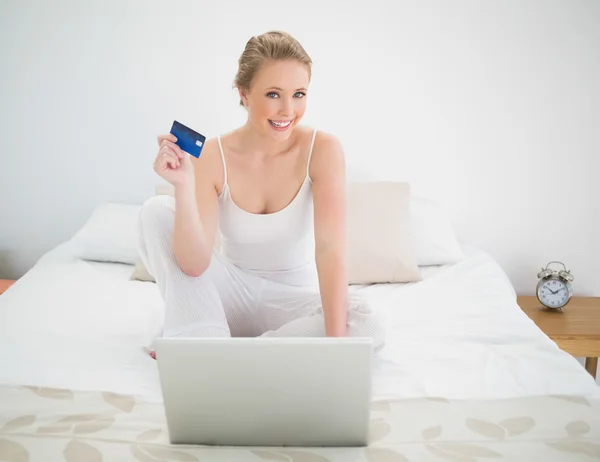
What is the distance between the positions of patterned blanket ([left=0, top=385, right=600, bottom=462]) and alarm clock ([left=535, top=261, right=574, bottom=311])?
1.18 m

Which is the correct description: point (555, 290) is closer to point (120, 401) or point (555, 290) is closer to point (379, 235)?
point (379, 235)

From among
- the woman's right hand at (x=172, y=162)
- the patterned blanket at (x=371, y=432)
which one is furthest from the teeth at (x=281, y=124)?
the patterned blanket at (x=371, y=432)

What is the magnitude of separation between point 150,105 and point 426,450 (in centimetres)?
211

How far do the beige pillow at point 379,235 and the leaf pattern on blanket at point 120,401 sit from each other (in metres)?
1.11

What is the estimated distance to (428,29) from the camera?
294cm

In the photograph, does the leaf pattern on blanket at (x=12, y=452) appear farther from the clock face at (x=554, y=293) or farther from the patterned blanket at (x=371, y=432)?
the clock face at (x=554, y=293)

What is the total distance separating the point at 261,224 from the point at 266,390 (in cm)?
74

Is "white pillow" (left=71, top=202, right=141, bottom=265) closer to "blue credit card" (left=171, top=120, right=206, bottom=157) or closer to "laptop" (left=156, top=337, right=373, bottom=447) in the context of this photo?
"blue credit card" (left=171, top=120, right=206, bottom=157)

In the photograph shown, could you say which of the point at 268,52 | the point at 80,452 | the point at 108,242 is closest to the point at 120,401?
the point at 80,452

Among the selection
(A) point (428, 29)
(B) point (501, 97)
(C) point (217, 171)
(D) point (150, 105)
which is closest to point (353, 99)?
(A) point (428, 29)

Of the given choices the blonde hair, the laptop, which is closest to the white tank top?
the blonde hair

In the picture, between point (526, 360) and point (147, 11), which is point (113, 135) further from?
point (526, 360)

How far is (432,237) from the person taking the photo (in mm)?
2719

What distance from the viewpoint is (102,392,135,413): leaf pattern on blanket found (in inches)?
60.2
